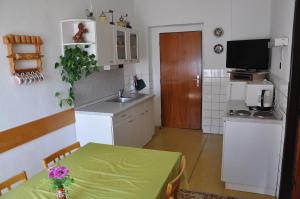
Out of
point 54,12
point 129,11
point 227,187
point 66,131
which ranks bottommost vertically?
point 227,187

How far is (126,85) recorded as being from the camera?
4668mm

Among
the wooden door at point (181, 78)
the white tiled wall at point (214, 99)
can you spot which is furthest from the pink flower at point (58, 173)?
the wooden door at point (181, 78)

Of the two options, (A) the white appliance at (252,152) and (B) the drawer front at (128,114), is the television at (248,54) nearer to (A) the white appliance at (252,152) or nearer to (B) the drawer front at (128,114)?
(A) the white appliance at (252,152)

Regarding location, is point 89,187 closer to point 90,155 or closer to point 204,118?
point 90,155

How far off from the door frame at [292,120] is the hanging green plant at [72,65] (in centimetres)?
214

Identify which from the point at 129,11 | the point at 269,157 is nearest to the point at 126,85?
the point at 129,11

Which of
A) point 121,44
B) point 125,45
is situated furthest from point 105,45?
point 125,45

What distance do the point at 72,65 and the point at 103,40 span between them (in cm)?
57

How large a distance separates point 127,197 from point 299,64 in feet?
6.12

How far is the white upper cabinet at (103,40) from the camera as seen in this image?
9.86 ft

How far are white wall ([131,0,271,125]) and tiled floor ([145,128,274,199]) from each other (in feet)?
3.86

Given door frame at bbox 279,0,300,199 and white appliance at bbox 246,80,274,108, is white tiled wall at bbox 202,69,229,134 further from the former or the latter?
door frame at bbox 279,0,300,199

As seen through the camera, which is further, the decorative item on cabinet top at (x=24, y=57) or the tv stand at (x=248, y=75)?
the tv stand at (x=248, y=75)

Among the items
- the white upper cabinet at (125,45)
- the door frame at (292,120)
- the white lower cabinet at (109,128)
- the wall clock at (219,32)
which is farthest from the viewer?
the wall clock at (219,32)
